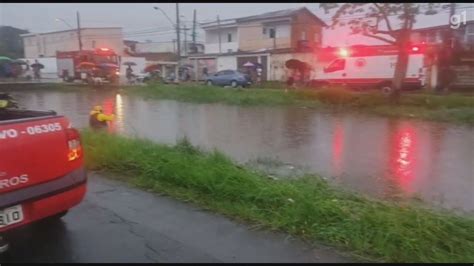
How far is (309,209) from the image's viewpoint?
4059mm

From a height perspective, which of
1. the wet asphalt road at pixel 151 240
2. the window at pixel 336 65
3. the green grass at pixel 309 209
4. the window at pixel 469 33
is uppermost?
the window at pixel 469 33

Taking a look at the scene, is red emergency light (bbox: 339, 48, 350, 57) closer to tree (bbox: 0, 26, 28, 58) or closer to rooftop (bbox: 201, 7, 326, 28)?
rooftop (bbox: 201, 7, 326, 28)

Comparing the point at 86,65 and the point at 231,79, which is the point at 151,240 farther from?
the point at 86,65

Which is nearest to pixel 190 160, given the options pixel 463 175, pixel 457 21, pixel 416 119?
pixel 463 175

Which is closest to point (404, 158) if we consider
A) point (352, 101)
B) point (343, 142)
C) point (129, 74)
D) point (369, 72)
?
point (343, 142)

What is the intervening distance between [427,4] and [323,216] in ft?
50.3

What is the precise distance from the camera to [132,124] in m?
13.2

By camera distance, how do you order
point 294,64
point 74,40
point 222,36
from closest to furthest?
point 294,64 < point 222,36 < point 74,40

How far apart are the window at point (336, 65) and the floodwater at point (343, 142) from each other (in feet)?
32.5

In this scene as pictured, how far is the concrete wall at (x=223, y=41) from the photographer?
152ft

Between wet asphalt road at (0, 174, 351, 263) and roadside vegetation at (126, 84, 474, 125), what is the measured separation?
12.3 metres

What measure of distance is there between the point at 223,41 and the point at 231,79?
17.3 m

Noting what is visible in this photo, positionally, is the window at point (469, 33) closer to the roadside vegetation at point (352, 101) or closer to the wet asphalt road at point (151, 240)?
the roadside vegetation at point (352, 101)

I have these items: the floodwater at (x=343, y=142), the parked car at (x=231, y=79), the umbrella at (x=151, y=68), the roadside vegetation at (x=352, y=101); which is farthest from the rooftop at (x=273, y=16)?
the floodwater at (x=343, y=142)
